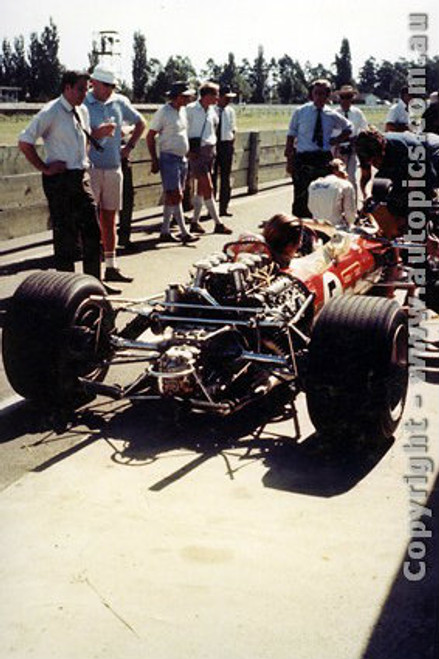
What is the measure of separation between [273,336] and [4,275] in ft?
15.6

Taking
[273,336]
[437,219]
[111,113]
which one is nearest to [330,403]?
[273,336]

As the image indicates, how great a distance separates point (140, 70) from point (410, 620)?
2925 inches

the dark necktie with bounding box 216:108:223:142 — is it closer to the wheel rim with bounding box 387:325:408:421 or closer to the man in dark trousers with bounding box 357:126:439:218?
the man in dark trousers with bounding box 357:126:439:218

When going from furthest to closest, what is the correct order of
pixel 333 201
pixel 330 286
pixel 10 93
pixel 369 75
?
pixel 369 75 → pixel 10 93 → pixel 333 201 → pixel 330 286

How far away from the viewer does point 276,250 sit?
6137 millimetres

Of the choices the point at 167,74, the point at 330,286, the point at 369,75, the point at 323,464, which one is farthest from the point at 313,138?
the point at 369,75

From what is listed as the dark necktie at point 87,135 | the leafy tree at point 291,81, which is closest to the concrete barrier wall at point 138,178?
the dark necktie at point 87,135

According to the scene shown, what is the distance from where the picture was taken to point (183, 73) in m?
72.8

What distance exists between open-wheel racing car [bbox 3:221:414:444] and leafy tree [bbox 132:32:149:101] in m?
63.3

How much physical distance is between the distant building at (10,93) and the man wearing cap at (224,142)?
133 ft

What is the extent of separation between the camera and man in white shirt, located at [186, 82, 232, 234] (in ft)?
39.7

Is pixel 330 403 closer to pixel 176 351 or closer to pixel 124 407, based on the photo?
pixel 176 351

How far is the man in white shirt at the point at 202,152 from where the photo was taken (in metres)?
12.1

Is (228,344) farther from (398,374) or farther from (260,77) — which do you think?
(260,77)
